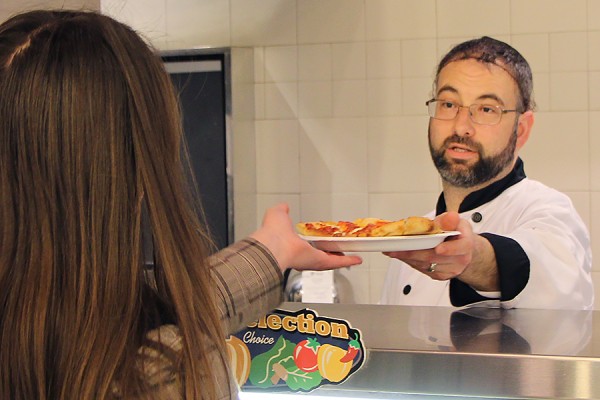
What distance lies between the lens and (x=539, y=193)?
4.95ft

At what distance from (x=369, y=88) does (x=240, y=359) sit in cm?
160

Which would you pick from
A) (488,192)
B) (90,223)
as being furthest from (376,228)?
(488,192)

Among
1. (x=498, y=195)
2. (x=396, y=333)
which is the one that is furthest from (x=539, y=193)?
(x=396, y=333)

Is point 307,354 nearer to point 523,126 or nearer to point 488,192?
point 488,192

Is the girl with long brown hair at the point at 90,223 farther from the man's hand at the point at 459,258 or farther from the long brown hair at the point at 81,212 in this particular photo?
the man's hand at the point at 459,258

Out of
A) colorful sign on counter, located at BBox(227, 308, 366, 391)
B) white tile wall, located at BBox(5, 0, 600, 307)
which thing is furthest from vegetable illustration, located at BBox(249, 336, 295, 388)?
white tile wall, located at BBox(5, 0, 600, 307)

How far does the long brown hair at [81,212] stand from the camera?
2.15 feet

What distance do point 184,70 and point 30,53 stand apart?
1837mm

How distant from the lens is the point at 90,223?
2.23 feet

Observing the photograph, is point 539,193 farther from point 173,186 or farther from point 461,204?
point 173,186

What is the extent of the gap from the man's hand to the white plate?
5 cm

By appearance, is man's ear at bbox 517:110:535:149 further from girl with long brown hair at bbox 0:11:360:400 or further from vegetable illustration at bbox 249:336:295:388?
girl with long brown hair at bbox 0:11:360:400

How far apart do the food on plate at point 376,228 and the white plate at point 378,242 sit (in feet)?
0.07

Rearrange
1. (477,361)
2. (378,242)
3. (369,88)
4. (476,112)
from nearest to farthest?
1. (477,361)
2. (378,242)
3. (476,112)
4. (369,88)
